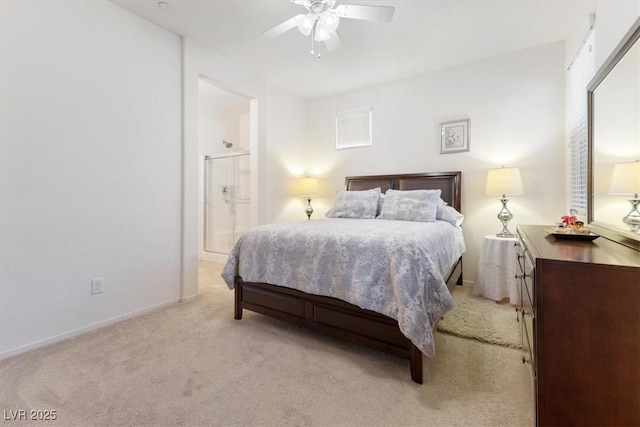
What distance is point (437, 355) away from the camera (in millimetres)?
1957

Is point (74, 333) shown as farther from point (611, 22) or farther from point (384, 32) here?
point (611, 22)

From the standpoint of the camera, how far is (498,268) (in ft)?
9.48

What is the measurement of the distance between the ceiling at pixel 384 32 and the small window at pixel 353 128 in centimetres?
58

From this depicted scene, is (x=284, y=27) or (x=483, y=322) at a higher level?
(x=284, y=27)

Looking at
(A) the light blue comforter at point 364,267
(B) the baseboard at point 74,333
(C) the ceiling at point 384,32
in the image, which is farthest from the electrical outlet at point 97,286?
(C) the ceiling at point 384,32

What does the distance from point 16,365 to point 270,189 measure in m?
2.92

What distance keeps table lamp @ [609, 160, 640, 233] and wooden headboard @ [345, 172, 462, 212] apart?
6.52 feet

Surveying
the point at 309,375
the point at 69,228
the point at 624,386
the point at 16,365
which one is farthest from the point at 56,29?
the point at 624,386

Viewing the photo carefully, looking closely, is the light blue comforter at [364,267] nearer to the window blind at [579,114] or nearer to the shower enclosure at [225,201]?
the window blind at [579,114]

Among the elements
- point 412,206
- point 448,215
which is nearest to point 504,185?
point 448,215

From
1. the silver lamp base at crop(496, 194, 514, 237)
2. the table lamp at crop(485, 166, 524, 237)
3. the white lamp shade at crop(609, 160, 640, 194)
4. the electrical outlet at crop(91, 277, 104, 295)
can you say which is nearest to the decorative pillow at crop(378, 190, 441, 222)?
the table lamp at crop(485, 166, 524, 237)

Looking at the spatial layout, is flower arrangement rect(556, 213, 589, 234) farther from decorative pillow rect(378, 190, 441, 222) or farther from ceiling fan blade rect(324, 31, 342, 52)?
ceiling fan blade rect(324, 31, 342, 52)

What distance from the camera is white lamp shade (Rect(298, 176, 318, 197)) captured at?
4.42 m

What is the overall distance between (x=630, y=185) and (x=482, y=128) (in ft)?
7.42
